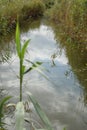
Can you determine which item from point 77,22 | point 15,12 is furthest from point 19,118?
point 15,12

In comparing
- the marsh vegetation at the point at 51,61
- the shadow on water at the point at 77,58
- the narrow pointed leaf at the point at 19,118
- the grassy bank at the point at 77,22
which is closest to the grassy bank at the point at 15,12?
the marsh vegetation at the point at 51,61

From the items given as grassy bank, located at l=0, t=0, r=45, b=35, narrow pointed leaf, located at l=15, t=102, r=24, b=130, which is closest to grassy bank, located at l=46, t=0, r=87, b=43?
grassy bank, located at l=0, t=0, r=45, b=35

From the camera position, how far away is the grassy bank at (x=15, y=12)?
32.9 feet

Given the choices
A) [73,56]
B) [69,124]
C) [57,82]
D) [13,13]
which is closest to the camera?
[69,124]

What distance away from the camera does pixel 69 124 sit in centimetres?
427

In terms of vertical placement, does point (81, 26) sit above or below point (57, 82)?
above

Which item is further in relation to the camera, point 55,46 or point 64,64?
point 55,46

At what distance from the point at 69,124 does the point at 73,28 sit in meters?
5.66

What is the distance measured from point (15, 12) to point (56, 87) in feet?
20.8

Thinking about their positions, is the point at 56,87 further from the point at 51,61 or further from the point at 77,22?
the point at 77,22

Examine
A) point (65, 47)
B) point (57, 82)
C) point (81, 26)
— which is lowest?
point (57, 82)

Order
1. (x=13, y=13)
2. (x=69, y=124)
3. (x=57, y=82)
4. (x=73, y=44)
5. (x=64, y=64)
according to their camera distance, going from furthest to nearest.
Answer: (x=13, y=13)
(x=73, y=44)
(x=64, y=64)
(x=57, y=82)
(x=69, y=124)

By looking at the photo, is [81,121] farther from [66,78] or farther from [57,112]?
[66,78]

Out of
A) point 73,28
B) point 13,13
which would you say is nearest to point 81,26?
point 73,28
